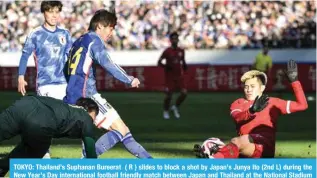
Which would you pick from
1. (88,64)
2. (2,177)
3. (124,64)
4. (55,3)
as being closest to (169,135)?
(55,3)

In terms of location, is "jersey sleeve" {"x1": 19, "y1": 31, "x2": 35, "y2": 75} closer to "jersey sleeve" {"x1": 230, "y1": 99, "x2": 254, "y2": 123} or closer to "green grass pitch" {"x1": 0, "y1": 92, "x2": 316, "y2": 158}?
"green grass pitch" {"x1": 0, "y1": 92, "x2": 316, "y2": 158}

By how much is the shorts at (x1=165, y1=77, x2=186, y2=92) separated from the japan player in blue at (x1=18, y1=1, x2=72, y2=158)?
37.7 ft

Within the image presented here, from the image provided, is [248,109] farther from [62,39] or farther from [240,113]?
[62,39]

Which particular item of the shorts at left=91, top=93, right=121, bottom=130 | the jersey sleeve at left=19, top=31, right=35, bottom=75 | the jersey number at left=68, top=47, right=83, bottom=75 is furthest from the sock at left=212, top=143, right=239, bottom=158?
the jersey sleeve at left=19, top=31, right=35, bottom=75

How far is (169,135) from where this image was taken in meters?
19.0

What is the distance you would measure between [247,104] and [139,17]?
33.8m

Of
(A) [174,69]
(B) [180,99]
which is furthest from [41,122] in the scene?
(A) [174,69]

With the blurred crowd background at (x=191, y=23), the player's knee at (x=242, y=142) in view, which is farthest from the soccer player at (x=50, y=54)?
the blurred crowd background at (x=191, y=23)

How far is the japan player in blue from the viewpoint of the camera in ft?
44.4

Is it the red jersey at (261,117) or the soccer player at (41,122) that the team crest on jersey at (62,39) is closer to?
the red jersey at (261,117)

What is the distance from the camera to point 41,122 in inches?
373

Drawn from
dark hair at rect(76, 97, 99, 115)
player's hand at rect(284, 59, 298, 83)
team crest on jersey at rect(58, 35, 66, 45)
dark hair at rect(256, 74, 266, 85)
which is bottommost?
dark hair at rect(76, 97, 99, 115)

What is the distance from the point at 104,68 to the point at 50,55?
2132 mm

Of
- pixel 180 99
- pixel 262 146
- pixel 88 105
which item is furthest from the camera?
pixel 180 99
